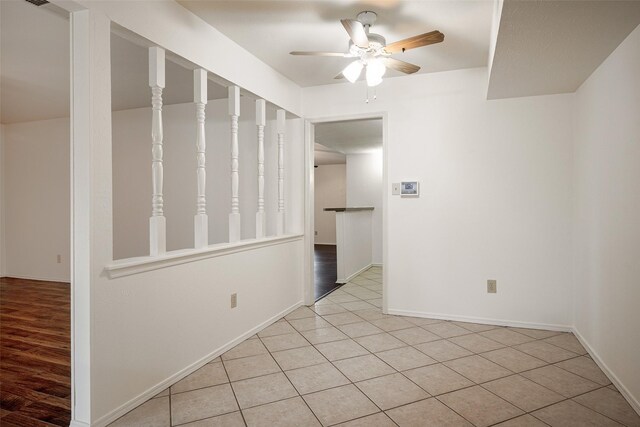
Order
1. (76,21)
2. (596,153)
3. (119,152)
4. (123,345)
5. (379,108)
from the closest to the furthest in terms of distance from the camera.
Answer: (76,21)
(123,345)
(596,153)
(379,108)
(119,152)

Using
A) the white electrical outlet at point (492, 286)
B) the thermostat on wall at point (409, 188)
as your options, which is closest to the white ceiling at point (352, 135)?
the thermostat on wall at point (409, 188)

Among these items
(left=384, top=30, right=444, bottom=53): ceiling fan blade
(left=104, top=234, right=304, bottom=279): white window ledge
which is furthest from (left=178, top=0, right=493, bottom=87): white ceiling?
(left=104, top=234, right=304, bottom=279): white window ledge

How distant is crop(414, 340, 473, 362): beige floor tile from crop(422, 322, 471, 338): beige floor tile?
0.18 metres

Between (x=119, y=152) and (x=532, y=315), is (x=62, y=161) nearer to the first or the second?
(x=119, y=152)

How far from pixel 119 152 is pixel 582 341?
5.40m

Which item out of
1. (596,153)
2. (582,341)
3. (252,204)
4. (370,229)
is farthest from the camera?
(370,229)

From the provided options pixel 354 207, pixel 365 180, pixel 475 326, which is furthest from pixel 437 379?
pixel 365 180

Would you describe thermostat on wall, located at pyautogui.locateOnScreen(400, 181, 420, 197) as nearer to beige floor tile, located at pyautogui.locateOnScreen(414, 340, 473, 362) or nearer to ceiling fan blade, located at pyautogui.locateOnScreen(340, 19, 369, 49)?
beige floor tile, located at pyautogui.locateOnScreen(414, 340, 473, 362)

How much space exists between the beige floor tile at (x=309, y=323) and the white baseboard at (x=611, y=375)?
196 cm

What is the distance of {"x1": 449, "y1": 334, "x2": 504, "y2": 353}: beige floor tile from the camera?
2.74 metres

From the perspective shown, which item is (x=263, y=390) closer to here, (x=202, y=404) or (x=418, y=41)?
(x=202, y=404)

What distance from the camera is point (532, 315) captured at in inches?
125

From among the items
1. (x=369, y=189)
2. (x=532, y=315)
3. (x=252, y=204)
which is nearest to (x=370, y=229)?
(x=369, y=189)

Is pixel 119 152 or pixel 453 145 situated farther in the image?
pixel 119 152
